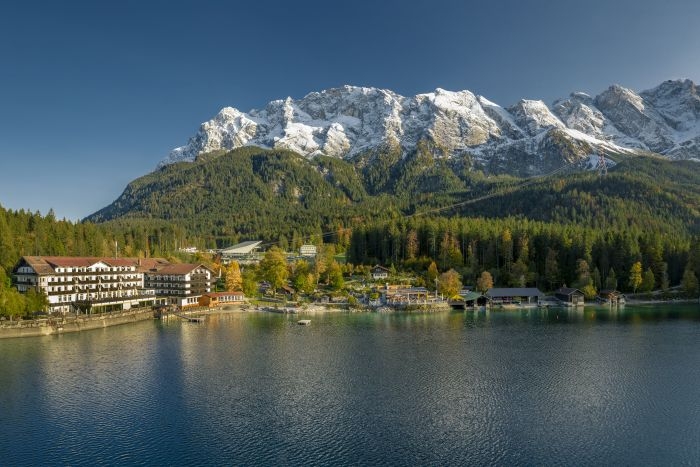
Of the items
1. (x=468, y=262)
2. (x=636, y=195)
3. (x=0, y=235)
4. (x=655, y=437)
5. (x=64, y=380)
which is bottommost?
(x=655, y=437)

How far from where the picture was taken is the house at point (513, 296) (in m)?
111

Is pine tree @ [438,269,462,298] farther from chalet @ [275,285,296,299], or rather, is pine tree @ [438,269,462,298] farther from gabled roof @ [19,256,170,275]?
gabled roof @ [19,256,170,275]

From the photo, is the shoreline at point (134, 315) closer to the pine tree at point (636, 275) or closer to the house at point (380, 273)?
the pine tree at point (636, 275)

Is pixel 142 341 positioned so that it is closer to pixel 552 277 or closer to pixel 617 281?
pixel 552 277

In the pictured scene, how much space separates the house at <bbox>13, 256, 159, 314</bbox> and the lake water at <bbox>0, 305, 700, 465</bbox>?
17.7m

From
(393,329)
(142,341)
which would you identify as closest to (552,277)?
(393,329)

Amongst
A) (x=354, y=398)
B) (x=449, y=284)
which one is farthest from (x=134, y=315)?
(x=449, y=284)

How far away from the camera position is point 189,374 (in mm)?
52406

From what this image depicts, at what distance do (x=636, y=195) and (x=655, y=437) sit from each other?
183996 millimetres

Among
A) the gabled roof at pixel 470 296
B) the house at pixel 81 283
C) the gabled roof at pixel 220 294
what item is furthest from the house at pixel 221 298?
the gabled roof at pixel 470 296

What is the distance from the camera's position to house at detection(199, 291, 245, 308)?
10612 centimetres

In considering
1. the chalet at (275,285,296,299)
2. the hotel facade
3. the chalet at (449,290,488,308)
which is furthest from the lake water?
the chalet at (275,285,296,299)

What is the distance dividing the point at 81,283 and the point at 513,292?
8995cm

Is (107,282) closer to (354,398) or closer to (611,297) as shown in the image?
(354,398)
